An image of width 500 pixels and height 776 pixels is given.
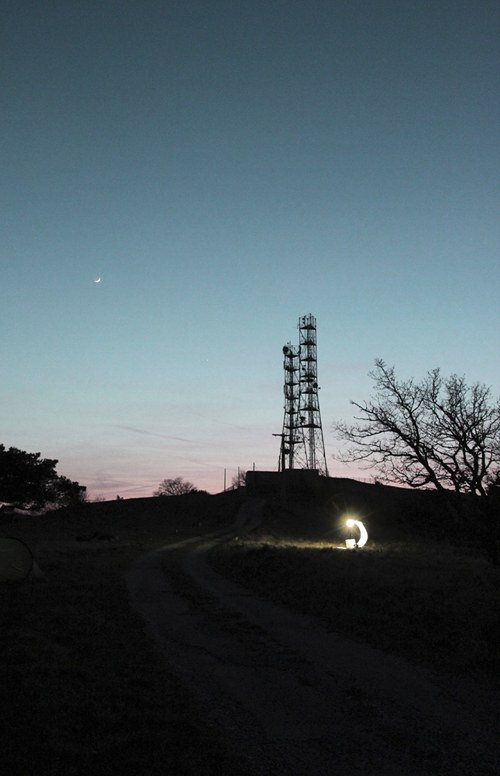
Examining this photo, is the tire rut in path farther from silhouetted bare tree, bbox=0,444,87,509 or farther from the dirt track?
silhouetted bare tree, bbox=0,444,87,509

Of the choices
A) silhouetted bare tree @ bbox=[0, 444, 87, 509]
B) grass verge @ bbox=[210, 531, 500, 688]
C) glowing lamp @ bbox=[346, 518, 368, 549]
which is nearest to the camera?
grass verge @ bbox=[210, 531, 500, 688]

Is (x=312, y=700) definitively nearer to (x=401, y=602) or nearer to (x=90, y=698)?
(x=90, y=698)

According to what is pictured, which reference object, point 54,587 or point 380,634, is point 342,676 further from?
point 54,587

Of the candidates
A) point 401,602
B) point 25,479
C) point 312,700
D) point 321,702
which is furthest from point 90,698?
point 25,479

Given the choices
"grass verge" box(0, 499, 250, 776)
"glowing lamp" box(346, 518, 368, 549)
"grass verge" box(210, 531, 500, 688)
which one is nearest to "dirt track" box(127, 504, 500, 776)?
"grass verge" box(0, 499, 250, 776)

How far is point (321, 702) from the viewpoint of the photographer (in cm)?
734

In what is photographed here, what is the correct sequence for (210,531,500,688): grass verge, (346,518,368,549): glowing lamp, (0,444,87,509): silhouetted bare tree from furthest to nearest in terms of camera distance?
(0,444,87,509): silhouetted bare tree
(346,518,368,549): glowing lamp
(210,531,500,688): grass verge

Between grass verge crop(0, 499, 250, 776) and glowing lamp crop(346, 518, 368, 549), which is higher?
glowing lamp crop(346, 518, 368, 549)

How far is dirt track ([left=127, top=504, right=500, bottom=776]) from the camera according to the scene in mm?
5590

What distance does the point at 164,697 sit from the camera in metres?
7.47

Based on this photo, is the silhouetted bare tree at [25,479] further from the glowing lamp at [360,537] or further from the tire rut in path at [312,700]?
the tire rut in path at [312,700]

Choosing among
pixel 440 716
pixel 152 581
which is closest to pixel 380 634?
pixel 440 716

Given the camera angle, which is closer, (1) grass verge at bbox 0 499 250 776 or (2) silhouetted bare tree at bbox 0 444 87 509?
(1) grass verge at bbox 0 499 250 776

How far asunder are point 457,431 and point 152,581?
43.1 ft
